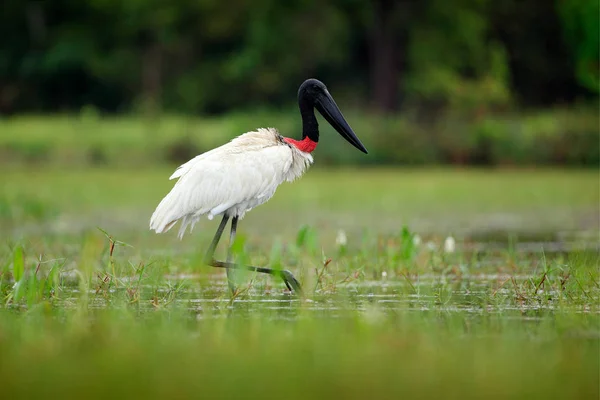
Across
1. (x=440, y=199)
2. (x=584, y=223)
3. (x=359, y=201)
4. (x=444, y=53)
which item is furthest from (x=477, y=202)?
(x=444, y=53)

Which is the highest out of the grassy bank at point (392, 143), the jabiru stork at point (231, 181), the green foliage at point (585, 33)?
the green foliage at point (585, 33)

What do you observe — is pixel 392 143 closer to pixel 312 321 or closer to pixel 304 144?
pixel 304 144

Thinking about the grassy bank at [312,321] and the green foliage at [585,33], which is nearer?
the grassy bank at [312,321]

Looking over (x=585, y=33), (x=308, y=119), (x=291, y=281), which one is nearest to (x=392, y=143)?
(x=585, y=33)

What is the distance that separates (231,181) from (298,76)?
31.1 m

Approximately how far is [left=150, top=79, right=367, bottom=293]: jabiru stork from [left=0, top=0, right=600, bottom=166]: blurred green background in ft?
61.1

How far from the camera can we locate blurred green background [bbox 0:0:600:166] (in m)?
27.6

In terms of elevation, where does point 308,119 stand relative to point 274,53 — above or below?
below

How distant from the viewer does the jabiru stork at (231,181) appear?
25.5 feet

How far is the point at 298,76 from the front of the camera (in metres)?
38.8

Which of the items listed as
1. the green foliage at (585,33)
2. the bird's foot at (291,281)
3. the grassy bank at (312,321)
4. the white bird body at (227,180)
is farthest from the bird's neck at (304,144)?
the green foliage at (585,33)

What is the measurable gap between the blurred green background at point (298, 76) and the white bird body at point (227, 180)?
18692 mm

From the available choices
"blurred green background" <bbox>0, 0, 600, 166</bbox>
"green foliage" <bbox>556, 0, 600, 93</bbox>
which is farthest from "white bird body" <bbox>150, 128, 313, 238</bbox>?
"green foliage" <bbox>556, 0, 600, 93</bbox>

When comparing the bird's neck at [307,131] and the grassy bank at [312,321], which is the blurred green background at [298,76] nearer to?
the grassy bank at [312,321]
